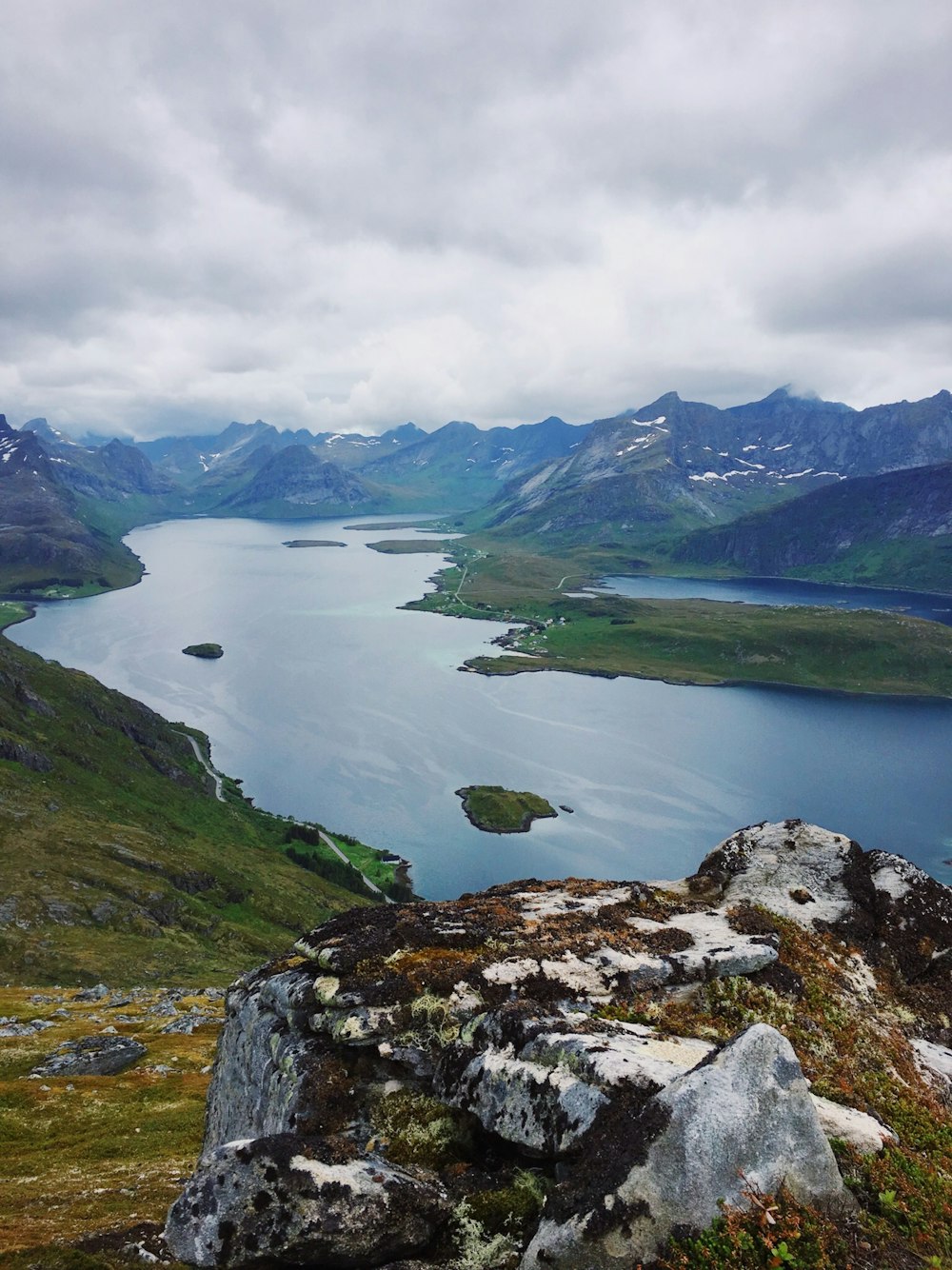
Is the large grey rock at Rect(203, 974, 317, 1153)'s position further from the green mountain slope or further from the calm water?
the calm water

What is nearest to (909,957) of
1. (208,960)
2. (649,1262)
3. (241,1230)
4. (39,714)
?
(649,1262)

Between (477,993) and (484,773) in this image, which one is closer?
(477,993)

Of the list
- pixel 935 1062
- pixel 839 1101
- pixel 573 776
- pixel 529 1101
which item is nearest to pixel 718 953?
pixel 839 1101

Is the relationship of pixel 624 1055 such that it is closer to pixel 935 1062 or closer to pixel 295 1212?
pixel 295 1212

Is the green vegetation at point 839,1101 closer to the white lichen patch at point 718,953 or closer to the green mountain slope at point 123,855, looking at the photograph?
the white lichen patch at point 718,953

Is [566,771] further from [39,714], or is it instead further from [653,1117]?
[653,1117]

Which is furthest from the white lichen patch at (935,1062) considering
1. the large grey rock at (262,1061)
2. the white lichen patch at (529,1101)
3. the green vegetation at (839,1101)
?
the large grey rock at (262,1061)

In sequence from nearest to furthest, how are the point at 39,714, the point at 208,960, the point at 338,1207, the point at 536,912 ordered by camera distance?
the point at 338,1207, the point at 536,912, the point at 208,960, the point at 39,714
